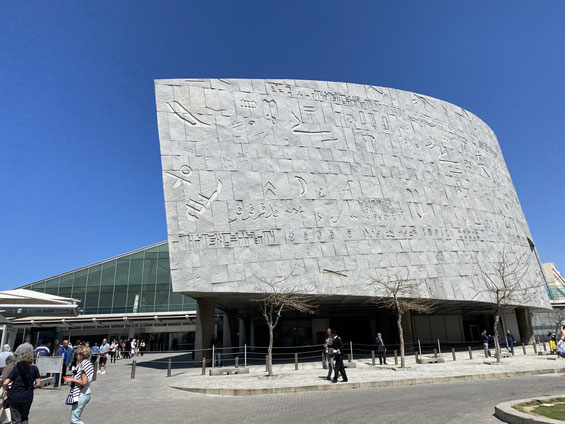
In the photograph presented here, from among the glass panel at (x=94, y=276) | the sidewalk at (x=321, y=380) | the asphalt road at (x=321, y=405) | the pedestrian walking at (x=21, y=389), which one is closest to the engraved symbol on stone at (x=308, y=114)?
the sidewalk at (x=321, y=380)

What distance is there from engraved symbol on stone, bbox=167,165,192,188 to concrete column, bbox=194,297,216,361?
21.9ft

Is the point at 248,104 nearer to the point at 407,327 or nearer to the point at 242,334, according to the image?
the point at 407,327

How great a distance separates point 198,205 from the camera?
2109 cm

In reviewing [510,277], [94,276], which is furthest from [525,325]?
[94,276]

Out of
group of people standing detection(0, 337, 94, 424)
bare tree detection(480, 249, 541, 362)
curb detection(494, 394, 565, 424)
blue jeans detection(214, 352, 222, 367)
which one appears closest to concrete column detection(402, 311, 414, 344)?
bare tree detection(480, 249, 541, 362)

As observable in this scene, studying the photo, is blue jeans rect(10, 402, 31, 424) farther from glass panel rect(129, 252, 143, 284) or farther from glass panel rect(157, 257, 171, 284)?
glass panel rect(129, 252, 143, 284)

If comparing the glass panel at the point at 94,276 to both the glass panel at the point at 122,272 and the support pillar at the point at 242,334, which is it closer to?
the glass panel at the point at 122,272

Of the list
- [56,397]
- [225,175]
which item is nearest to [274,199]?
[225,175]

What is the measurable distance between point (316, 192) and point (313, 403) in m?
14.8

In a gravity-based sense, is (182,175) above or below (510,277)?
above

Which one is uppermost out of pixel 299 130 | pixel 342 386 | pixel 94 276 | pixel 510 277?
pixel 299 130

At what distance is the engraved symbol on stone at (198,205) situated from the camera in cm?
2088

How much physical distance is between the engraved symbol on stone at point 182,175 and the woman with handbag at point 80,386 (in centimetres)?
1531

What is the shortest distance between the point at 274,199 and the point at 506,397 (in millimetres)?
15168
